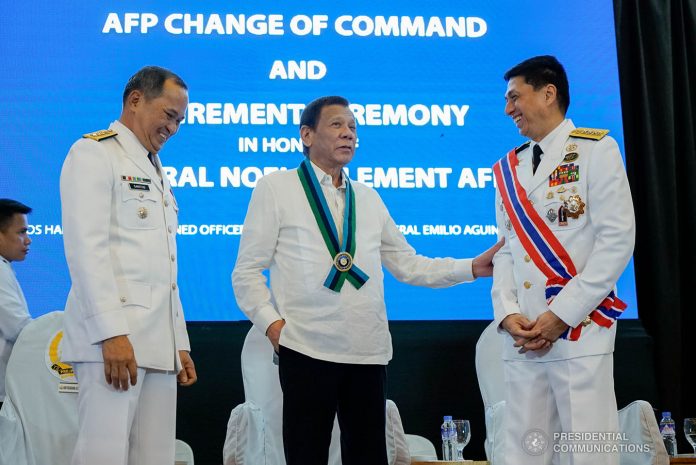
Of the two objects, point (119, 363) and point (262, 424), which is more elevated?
point (119, 363)

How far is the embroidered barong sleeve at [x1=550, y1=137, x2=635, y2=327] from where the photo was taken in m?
2.55

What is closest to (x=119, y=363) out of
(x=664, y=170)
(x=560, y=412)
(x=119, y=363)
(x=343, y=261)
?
(x=119, y=363)

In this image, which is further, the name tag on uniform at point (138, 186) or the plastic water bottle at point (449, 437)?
the plastic water bottle at point (449, 437)

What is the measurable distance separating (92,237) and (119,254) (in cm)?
12

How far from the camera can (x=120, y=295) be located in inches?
95.7

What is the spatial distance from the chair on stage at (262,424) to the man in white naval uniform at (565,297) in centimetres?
96

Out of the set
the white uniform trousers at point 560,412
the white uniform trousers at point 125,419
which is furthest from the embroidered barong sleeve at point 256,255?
the white uniform trousers at point 560,412

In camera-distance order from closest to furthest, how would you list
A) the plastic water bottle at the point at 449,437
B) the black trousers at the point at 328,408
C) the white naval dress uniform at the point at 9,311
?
1. the black trousers at the point at 328,408
2. the plastic water bottle at the point at 449,437
3. the white naval dress uniform at the point at 9,311

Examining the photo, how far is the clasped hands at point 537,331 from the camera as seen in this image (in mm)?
2570

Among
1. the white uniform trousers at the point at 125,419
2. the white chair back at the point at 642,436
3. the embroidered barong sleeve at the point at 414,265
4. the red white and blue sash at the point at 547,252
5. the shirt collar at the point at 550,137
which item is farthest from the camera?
the white chair back at the point at 642,436

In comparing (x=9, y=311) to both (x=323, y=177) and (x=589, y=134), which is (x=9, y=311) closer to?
(x=323, y=177)

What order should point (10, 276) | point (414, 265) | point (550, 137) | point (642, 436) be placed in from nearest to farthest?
point (550, 137) < point (414, 265) < point (642, 436) < point (10, 276)

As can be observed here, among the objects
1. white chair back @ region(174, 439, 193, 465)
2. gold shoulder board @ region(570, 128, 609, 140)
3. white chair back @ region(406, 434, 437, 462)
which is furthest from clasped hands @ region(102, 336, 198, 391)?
white chair back @ region(406, 434, 437, 462)

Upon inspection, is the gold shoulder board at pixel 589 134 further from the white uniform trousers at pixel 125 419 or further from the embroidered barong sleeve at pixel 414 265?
the white uniform trousers at pixel 125 419
